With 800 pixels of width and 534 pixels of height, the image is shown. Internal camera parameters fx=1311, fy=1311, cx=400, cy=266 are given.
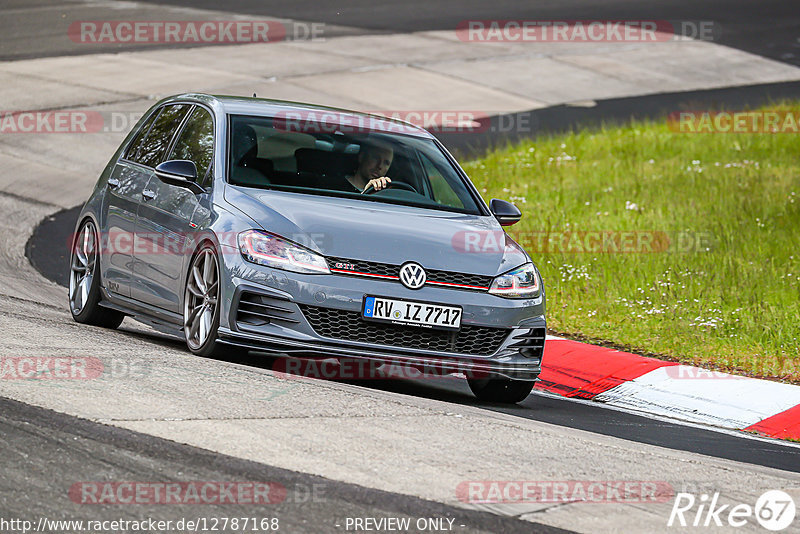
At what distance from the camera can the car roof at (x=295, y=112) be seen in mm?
8711

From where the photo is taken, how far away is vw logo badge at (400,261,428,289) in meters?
7.31

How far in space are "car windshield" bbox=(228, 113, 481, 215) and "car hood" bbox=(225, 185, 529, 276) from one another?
0.23 meters

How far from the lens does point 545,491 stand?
209 inches

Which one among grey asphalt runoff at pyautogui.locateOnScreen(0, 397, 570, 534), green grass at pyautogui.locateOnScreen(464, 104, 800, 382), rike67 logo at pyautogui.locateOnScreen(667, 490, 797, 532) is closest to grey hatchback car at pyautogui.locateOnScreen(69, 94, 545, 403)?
grey asphalt runoff at pyautogui.locateOnScreen(0, 397, 570, 534)

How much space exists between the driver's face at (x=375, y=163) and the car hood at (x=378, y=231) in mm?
426

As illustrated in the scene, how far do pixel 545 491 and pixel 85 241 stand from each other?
17.3 ft

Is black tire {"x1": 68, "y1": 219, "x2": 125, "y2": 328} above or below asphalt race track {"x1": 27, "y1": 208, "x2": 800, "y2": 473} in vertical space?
above

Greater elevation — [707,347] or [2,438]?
[2,438]

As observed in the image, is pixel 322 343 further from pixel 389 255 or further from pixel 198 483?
pixel 198 483

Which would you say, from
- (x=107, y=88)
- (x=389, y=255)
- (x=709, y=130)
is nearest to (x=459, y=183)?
(x=389, y=255)

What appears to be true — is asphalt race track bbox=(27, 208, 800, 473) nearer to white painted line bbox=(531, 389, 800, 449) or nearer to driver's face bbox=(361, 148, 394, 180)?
white painted line bbox=(531, 389, 800, 449)

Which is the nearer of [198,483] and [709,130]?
[198,483]

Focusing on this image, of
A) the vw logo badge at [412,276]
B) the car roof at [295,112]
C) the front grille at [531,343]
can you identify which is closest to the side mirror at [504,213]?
the car roof at [295,112]

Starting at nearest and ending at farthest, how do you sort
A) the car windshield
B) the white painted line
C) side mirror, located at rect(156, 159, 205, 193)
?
the white painted line → side mirror, located at rect(156, 159, 205, 193) → the car windshield
